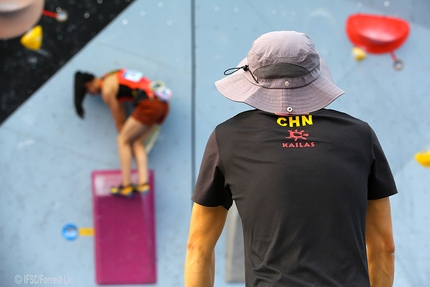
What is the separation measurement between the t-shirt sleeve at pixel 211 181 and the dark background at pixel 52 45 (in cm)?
298

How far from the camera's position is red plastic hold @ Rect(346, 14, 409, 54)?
446 cm

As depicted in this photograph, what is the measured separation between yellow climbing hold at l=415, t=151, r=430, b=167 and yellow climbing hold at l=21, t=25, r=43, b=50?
3056 millimetres

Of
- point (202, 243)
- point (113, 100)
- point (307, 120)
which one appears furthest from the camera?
point (113, 100)

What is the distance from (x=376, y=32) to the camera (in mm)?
4469

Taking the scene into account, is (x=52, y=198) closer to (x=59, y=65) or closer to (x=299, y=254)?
(x=59, y=65)

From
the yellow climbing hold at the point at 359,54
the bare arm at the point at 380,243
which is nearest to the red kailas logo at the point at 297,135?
the bare arm at the point at 380,243

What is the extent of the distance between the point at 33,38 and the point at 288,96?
322cm

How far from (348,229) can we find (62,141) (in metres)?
3.26

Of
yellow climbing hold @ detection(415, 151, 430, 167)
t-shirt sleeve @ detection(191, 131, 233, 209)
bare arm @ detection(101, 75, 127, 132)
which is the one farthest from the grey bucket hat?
yellow climbing hold @ detection(415, 151, 430, 167)

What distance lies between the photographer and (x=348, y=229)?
154 centimetres

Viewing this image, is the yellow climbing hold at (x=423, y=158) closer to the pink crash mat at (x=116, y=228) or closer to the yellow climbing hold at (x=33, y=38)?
the pink crash mat at (x=116, y=228)

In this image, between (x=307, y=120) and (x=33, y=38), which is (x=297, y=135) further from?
(x=33, y=38)

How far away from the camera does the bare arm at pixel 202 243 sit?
1.77 meters

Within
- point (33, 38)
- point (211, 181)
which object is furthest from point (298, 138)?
point (33, 38)
